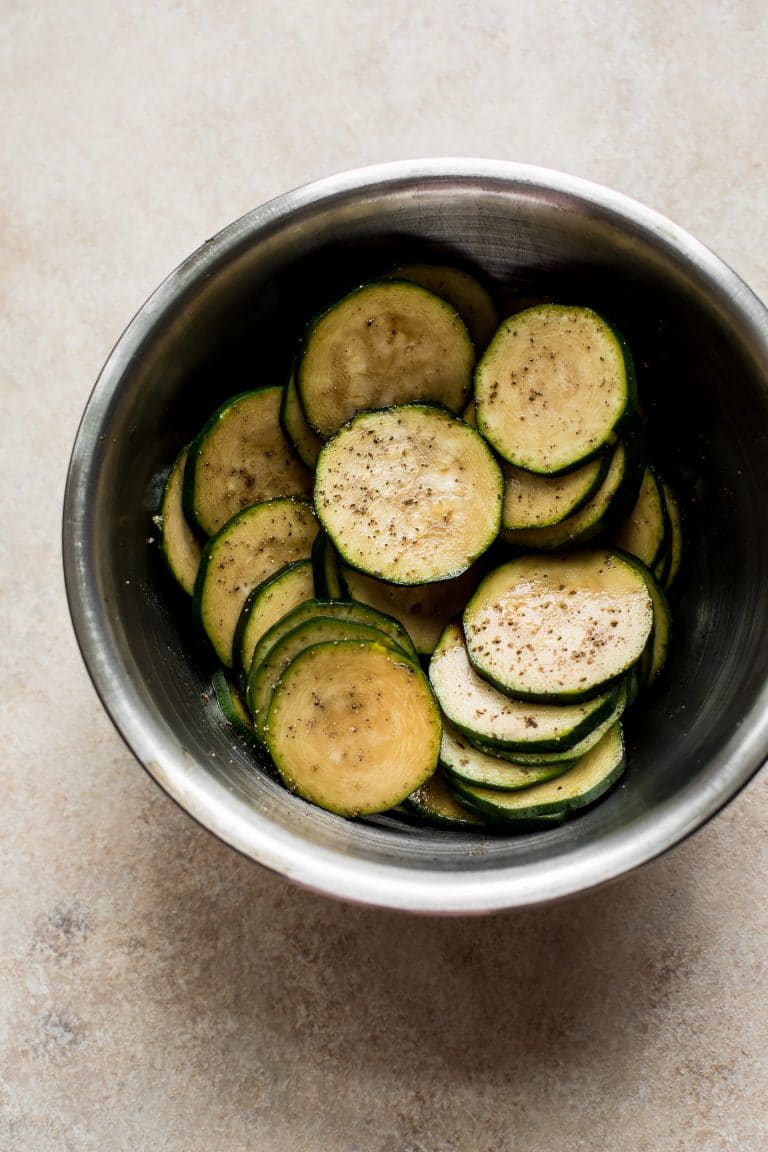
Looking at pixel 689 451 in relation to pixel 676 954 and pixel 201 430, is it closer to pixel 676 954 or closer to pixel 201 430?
pixel 201 430

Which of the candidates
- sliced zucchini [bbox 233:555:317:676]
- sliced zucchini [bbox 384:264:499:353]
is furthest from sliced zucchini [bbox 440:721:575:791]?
sliced zucchini [bbox 384:264:499:353]

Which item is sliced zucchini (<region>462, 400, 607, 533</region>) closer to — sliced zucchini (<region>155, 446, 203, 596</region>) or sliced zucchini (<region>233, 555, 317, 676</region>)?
sliced zucchini (<region>233, 555, 317, 676</region>)

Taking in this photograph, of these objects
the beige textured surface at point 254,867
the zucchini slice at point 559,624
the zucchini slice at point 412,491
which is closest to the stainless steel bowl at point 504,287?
the zucchini slice at point 559,624

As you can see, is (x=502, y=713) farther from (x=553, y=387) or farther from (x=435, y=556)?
(x=553, y=387)

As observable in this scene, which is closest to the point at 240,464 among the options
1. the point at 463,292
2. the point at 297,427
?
the point at 297,427

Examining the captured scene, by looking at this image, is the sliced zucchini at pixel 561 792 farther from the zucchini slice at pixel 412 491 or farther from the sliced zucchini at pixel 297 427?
the sliced zucchini at pixel 297 427

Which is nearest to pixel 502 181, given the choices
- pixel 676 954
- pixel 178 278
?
pixel 178 278
